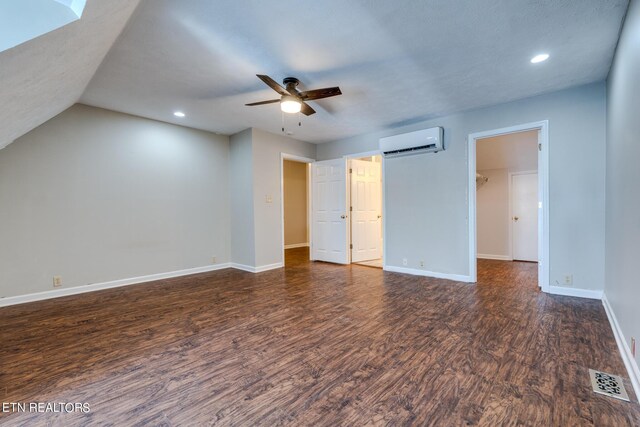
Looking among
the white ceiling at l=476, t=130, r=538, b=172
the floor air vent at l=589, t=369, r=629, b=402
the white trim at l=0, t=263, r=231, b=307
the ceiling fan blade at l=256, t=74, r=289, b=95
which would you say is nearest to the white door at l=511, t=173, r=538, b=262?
the white ceiling at l=476, t=130, r=538, b=172

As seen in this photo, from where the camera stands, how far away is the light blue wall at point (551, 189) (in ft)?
10.9

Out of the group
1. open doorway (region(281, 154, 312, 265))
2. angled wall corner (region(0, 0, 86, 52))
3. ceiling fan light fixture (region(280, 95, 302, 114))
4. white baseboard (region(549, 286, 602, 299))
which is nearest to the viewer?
angled wall corner (region(0, 0, 86, 52))

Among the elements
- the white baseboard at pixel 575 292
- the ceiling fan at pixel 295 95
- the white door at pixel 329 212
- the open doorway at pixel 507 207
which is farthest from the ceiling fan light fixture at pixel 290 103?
the open doorway at pixel 507 207

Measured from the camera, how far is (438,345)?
2275 mm

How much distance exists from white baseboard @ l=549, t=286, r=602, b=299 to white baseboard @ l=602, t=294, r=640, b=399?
61cm

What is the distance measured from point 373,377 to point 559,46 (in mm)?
3251

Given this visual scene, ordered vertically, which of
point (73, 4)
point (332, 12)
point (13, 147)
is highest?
point (332, 12)

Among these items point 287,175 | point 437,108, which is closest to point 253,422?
→ point 437,108

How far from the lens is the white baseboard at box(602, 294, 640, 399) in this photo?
167cm

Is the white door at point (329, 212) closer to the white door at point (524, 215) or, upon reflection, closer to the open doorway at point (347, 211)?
the open doorway at point (347, 211)

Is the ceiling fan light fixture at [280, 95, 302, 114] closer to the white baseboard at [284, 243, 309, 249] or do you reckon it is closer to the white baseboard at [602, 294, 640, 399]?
the white baseboard at [602, 294, 640, 399]

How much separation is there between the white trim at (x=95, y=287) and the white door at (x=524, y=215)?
6.37m

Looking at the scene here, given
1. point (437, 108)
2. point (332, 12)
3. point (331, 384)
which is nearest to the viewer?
point (331, 384)

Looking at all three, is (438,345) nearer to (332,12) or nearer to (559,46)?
(332,12)
